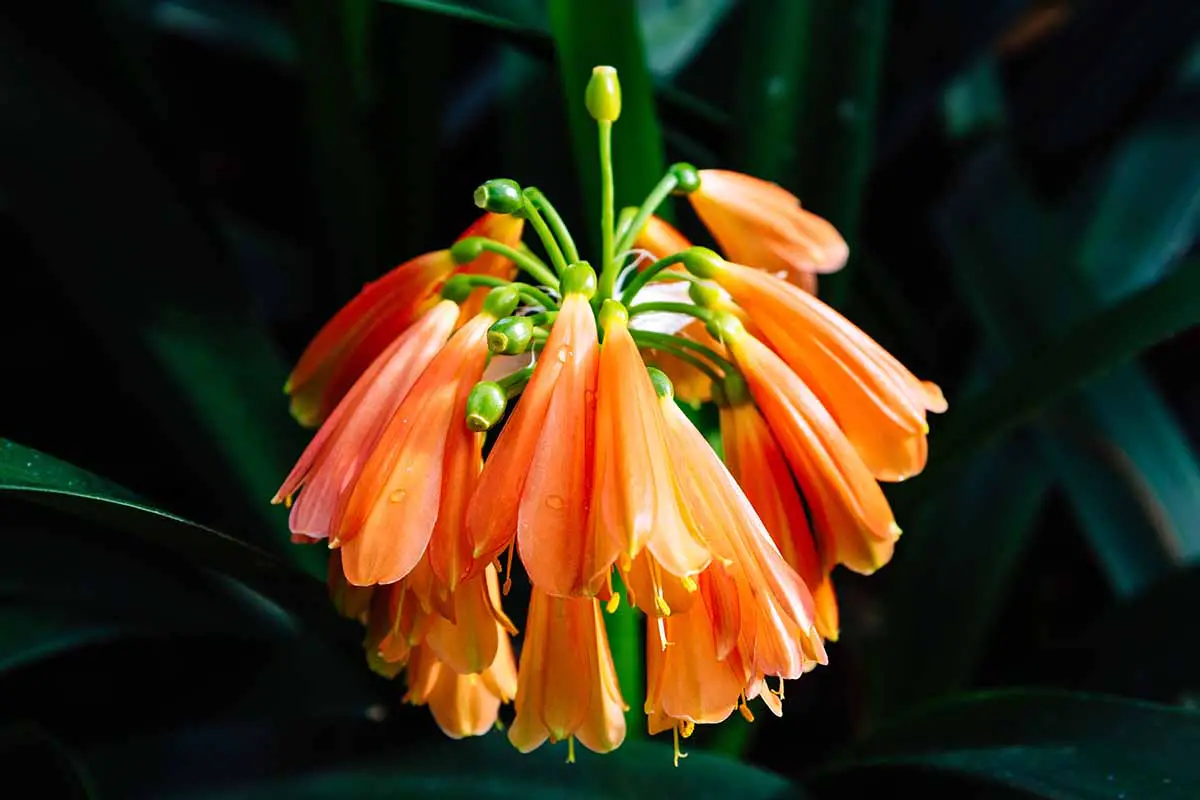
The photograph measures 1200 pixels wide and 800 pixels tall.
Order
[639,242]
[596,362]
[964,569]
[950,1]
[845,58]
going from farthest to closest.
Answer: [950,1] < [964,569] < [845,58] < [639,242] < [596,362]

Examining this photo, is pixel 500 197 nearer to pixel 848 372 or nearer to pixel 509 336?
pixel 509 336

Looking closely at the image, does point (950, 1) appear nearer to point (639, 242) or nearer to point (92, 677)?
point (639, 242)

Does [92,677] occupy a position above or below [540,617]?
above

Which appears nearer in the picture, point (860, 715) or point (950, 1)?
point (860, 715)

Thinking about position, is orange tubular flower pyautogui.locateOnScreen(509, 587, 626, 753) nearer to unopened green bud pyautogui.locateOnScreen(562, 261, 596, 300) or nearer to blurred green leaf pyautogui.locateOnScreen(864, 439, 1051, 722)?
unopened green bud pyautogui.locateOnScreen(562, 261, 596, 300)

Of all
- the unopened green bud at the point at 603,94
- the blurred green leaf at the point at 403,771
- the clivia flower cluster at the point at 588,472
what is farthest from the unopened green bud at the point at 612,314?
the blurred green leaf at the point at 403,771

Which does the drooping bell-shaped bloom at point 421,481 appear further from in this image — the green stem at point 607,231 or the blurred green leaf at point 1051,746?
the blurred green leaf at point 1051,746

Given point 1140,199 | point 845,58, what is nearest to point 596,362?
point 845,58
